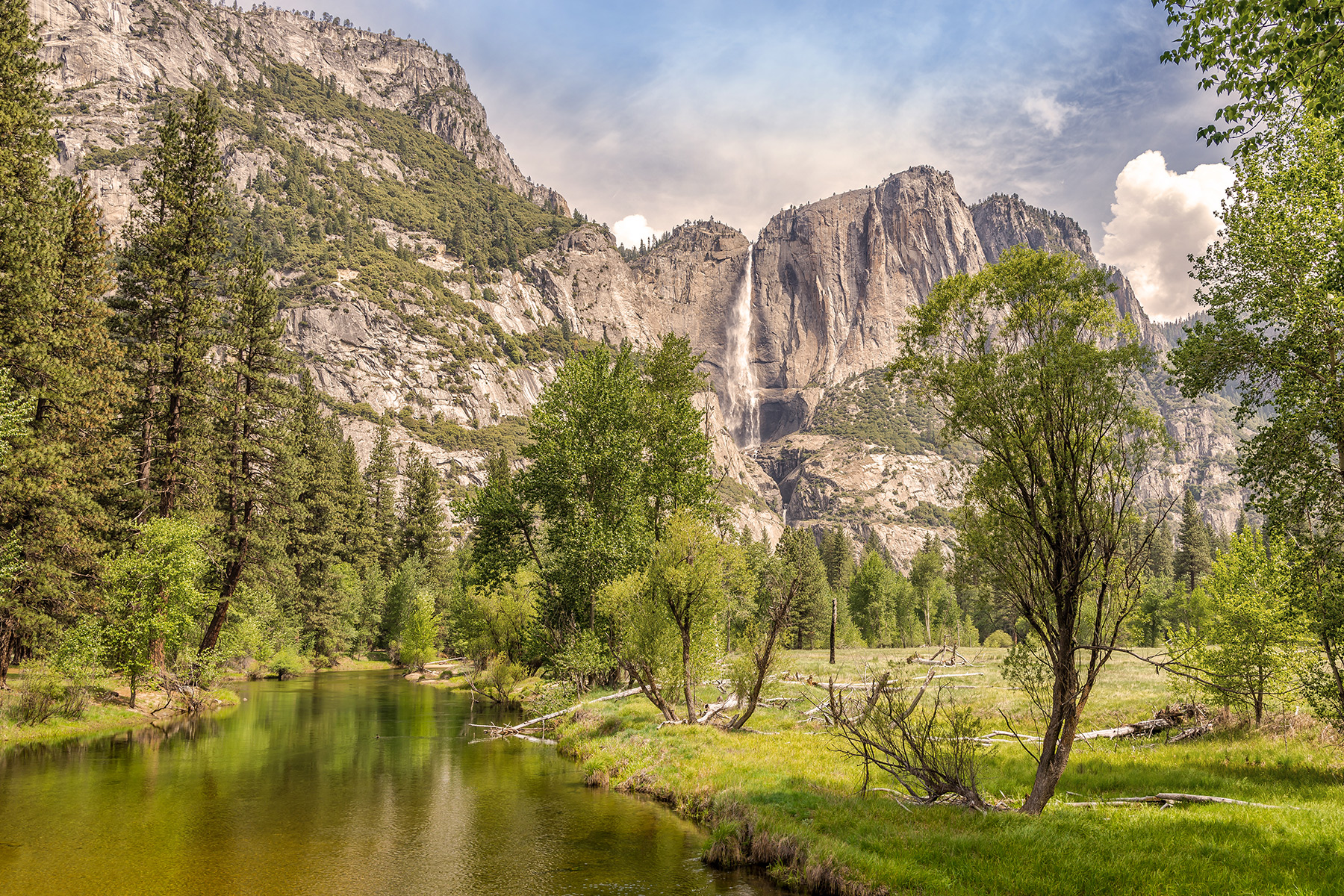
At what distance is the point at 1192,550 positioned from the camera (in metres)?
98.6

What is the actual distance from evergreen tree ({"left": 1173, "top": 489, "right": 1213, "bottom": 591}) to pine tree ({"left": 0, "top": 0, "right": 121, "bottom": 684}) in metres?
120

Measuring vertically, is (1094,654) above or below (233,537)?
below

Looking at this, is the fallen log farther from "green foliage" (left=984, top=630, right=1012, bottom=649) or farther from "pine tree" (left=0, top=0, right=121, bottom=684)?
"green foliage" (left=984, top=630, right=1012, bottom=649)

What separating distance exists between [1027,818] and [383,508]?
10875 centimetres

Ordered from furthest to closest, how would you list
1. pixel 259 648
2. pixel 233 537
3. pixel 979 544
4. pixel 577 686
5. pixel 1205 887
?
pixel 259 648
pixel 233 537
pixel 577 686
pixel 979 544
pixel 1205 887

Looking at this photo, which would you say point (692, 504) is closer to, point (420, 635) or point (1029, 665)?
point (1029, 665)

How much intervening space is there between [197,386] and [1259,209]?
1834 inches

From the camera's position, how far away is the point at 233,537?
41.6 metres

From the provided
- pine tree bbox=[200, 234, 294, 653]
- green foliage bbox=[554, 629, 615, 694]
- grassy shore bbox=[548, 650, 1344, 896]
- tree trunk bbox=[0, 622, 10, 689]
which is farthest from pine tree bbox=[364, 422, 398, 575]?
grassy shore bbox=[548, 650, 1344, 896]

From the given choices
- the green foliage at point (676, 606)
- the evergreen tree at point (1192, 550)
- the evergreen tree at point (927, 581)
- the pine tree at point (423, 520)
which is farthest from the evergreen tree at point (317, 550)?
the evergreen tree at point (1192, 550)

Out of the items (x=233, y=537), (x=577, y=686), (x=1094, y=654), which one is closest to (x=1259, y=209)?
(x=1094, y=654)

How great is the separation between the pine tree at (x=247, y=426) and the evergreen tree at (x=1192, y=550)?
11321 cm

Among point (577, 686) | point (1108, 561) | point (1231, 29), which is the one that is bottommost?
point (577, 686)

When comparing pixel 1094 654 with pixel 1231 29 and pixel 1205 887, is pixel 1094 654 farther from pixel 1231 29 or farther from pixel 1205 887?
pixel 1231 29
